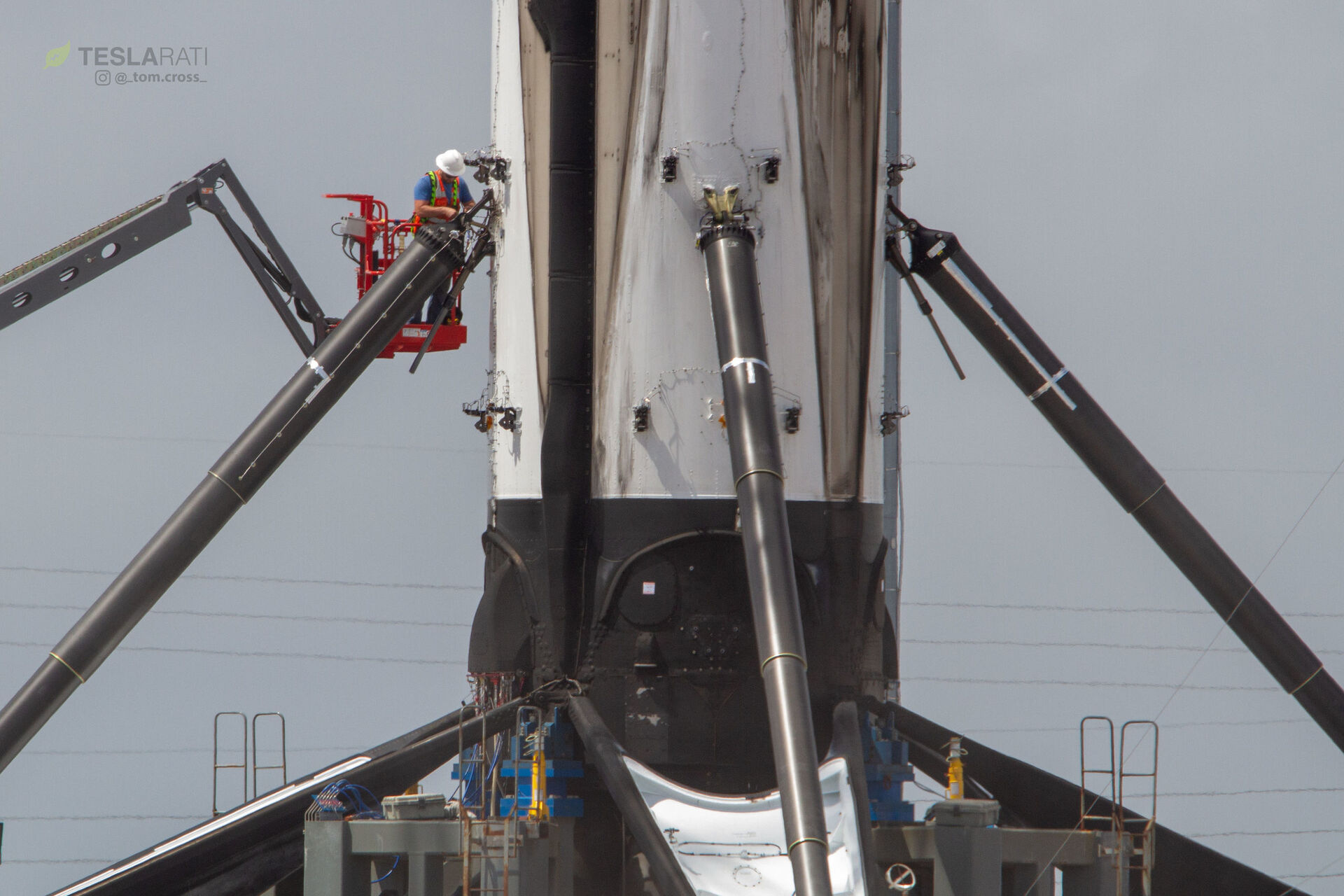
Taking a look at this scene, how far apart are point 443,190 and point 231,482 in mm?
4656

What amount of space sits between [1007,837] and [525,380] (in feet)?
21.7

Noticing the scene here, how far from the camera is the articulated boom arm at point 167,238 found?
31.4m

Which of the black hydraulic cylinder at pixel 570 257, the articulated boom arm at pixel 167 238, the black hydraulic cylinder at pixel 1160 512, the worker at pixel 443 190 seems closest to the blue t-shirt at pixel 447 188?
the worker at pixel 443 190

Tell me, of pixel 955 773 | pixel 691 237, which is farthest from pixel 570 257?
pixel 955 773

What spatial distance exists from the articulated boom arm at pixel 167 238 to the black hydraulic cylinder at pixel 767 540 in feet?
57.3

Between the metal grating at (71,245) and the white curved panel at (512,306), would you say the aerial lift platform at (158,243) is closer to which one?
the metal grating at (71,245)

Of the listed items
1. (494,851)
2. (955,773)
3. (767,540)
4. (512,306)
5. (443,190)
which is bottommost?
(494,851)

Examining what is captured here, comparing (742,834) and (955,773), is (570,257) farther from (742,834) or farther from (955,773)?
(955,773)

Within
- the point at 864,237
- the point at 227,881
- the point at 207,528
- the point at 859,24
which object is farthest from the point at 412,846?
the point at 859,24

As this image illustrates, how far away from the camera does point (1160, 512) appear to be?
62.4 feet

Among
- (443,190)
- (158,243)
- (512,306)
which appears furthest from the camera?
(158,243)

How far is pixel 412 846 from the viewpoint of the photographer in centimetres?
1636

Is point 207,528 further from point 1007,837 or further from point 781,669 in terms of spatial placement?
point 1007,837

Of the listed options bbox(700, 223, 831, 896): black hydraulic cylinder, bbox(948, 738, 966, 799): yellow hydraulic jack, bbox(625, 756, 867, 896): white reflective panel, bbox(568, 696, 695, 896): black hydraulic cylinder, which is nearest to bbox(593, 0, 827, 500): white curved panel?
bbox(700, 223, 831, 896): black hydraulic cylinder
